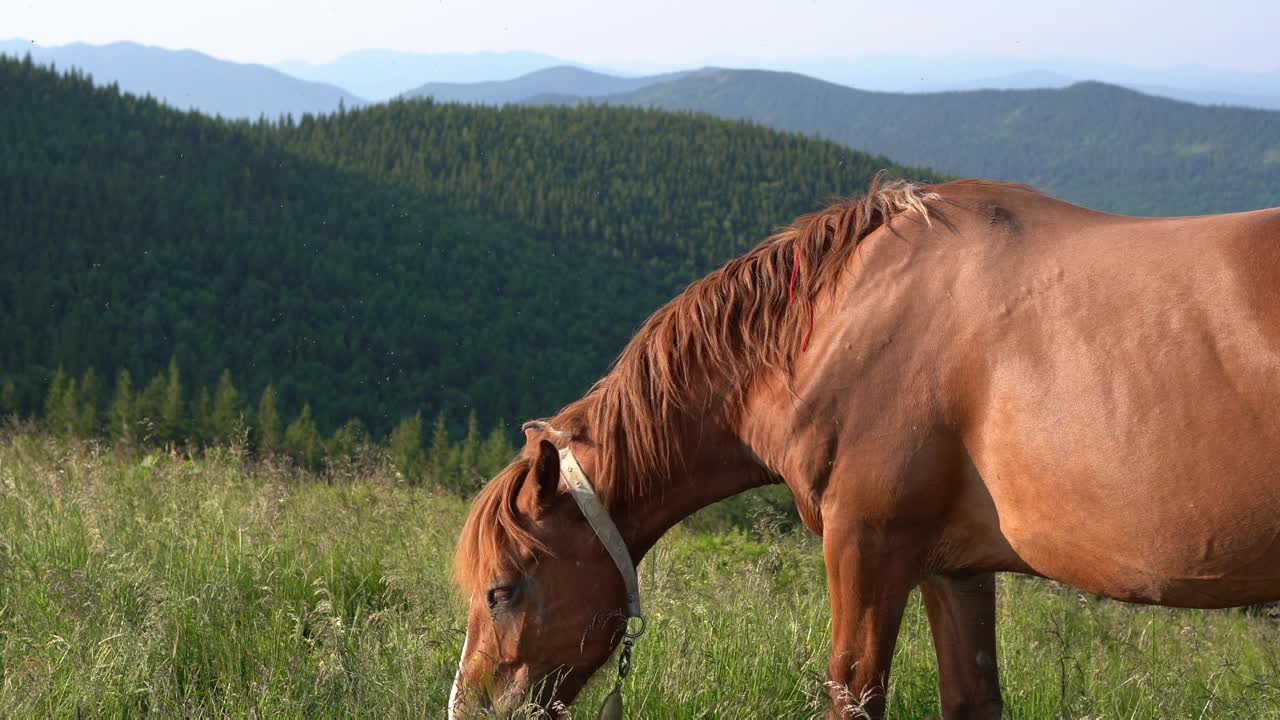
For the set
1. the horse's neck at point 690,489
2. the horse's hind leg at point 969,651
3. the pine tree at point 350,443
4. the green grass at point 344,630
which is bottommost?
the pine tree at point 350,443

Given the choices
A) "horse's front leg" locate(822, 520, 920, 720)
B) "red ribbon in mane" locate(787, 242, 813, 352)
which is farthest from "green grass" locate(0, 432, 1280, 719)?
"red ribbon in mane" locate(787, 242, 813, 352)

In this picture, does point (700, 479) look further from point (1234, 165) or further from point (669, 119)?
point (1234, 165)

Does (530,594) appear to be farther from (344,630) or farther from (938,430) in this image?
(938,430)

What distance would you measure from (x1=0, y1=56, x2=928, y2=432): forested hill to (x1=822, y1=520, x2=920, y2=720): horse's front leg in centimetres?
3143

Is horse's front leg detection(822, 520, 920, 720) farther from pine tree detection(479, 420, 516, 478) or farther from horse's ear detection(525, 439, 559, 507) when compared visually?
pine tree detection(479, 420, 516, 478)

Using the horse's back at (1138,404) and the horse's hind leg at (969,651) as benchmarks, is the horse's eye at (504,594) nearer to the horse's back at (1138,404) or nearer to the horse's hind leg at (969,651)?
the horse's hind leg at (969,651)

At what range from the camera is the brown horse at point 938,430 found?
67.9 inches

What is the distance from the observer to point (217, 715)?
2367 mm

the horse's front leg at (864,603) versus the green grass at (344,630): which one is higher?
the horse's front leg at (864,603)

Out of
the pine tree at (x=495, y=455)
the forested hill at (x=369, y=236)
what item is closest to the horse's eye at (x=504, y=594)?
the pine tree at (x=495, y=455)

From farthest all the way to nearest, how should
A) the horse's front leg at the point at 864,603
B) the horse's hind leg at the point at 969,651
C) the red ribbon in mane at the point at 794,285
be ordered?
the horse's hind leg at the point at 969,651 → the red ribbon in mane at the point at 794,285 → the horse's front leg at the point at 864,603

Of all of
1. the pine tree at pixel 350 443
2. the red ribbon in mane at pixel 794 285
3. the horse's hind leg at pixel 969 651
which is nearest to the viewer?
the red ribbon in mane at pixel 794 285

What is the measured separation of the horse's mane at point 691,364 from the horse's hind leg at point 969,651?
692 millimetres

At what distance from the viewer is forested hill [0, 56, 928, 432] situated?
5553 cm
